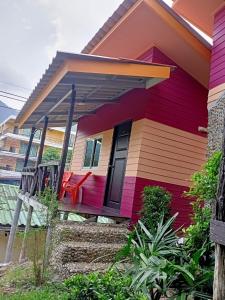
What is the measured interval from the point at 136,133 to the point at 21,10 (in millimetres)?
14336

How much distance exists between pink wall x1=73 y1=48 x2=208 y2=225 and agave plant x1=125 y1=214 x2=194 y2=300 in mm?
2639

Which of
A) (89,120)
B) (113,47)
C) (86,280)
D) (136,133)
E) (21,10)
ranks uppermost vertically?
(21,10)

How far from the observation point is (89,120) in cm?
1036

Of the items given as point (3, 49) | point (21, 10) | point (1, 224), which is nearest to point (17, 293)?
point (1, 224)

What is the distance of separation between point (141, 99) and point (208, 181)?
12.3 ft

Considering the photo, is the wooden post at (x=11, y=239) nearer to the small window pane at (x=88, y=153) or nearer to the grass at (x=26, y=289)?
the small window pane at (x=88, y=153)

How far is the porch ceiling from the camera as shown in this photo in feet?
17.1

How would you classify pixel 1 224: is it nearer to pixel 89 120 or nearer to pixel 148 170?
pixel 89 120

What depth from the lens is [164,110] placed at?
7.17 metres

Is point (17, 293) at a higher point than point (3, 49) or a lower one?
lower

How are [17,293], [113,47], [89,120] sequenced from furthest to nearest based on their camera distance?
[89,120], [113,47], [17,293]

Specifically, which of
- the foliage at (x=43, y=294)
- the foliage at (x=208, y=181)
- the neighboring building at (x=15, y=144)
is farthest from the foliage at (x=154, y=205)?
the neighboring building at (x=15, y=144)

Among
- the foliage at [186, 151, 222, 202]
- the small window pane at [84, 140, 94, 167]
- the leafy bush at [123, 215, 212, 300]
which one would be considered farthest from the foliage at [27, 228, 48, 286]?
the small window pane at [84, 140, 94, 167]

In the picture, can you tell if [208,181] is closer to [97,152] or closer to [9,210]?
[97,152]
